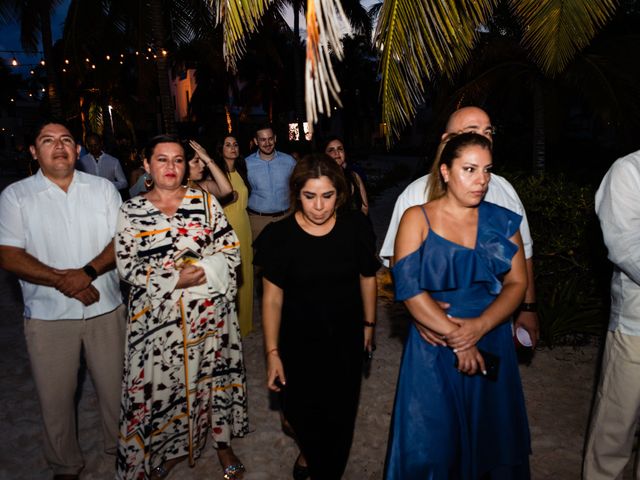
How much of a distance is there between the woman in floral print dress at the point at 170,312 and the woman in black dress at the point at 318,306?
1.53ft

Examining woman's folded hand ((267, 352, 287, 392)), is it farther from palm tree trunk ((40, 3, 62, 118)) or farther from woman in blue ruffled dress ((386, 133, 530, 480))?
palm tree trunk ((40, 3, 62, 118))

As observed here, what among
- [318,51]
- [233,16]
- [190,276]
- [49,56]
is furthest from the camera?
[49,56]

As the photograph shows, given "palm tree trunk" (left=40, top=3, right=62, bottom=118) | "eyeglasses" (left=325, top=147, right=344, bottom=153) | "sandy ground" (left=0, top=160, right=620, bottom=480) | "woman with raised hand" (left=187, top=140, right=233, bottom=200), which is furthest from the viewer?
"palm tree trunk" (left=40, top=3, right=62, bottom=118)

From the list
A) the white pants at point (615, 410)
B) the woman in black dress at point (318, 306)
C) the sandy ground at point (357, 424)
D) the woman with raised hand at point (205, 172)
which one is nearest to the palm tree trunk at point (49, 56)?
the sandy ground at point (357, 424)

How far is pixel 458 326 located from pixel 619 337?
1137 mm

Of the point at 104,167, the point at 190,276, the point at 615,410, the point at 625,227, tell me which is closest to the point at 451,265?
the point at 625,227

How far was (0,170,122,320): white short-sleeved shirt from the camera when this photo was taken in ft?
9.27

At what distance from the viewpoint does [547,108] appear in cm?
1070

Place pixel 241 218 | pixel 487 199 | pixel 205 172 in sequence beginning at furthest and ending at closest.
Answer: pixel 241 218 < pixel 205 172 < pixel 487 199

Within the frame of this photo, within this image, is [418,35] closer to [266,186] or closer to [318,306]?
[318,306]

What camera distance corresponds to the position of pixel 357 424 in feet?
12.3

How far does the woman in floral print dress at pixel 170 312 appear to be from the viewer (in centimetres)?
280

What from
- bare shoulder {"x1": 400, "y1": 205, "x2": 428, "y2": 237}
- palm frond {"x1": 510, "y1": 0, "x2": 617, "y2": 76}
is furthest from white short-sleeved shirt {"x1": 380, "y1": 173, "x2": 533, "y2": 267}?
palm frond {"x1": 510, "y1": 0, "x2": 617, "y2": 76}

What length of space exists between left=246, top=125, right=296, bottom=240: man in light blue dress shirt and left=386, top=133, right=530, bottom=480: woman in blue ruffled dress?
3.52m
